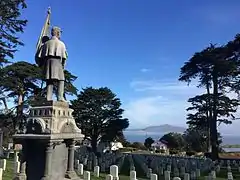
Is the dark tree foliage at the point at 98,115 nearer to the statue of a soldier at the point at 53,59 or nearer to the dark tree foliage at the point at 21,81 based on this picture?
the dark tree foliage at the point at 21,81

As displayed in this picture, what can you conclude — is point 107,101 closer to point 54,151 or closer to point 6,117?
point 6,117

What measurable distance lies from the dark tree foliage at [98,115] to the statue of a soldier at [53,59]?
102 ft

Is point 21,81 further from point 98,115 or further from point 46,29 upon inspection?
point 46,29

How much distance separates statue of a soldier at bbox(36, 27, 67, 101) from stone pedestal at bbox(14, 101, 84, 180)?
1.71ft

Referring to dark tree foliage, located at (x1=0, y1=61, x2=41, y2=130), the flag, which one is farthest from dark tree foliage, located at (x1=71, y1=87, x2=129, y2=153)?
the flag

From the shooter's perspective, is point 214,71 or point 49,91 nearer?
point 49,91

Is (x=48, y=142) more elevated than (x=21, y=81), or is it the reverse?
(x=21, y=81)

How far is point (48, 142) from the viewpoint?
766cm

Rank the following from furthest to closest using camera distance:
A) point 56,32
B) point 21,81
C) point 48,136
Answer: point 21,81 → point 56,32 → point 48,136

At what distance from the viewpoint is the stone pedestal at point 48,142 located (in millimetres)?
7781

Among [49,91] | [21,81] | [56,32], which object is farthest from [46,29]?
[21,81]

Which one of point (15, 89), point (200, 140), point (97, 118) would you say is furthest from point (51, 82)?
point (200, 140)

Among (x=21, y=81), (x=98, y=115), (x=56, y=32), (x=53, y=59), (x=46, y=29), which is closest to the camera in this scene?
Answer: (x=53, y=59)

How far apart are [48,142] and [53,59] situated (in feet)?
8.08
